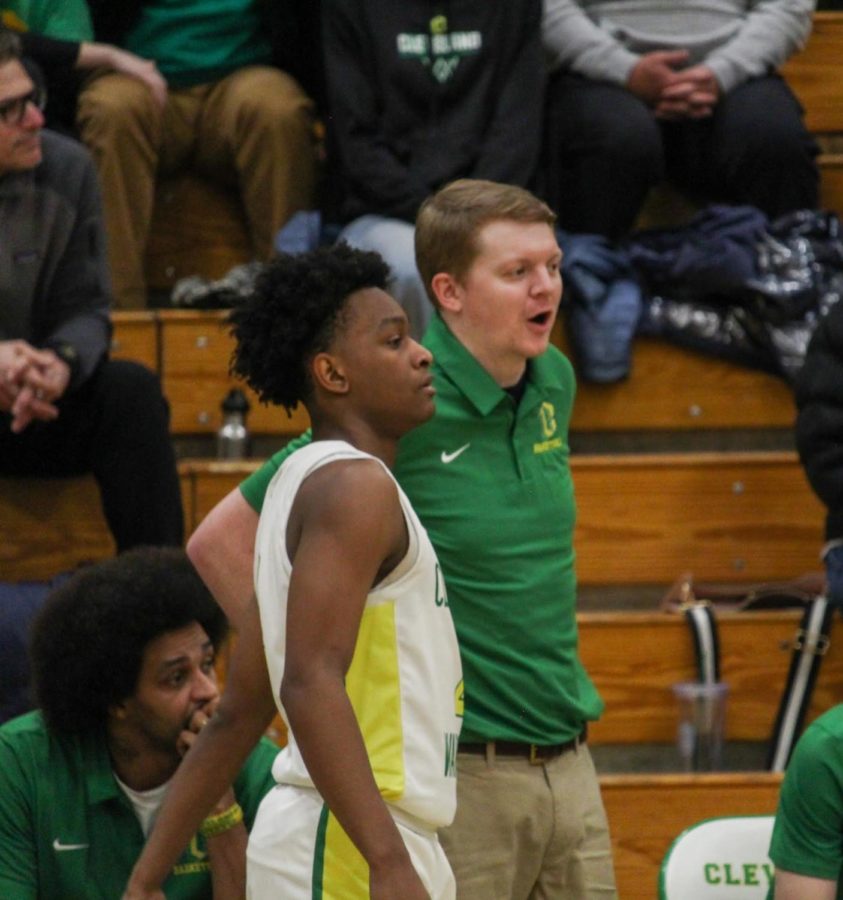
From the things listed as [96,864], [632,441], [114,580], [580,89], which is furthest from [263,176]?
[96,864]

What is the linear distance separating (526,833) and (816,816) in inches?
15.5

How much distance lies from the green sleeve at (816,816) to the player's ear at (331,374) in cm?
88

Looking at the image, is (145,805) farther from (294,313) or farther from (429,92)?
(429,92)

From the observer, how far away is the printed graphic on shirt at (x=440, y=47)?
4.61 m

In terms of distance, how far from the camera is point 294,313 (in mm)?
2195

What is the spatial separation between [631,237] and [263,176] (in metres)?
0.95

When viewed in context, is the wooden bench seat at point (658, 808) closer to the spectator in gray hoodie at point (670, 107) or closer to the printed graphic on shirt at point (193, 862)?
the printed graphic on shirt at point (193, 862)

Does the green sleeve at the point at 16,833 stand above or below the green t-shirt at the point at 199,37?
below

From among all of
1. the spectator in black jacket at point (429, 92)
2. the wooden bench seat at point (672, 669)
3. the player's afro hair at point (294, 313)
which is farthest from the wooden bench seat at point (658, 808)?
the player's afro hair at point (294, 313)

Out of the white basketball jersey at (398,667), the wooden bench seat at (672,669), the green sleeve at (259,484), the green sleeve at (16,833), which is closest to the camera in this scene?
the white basketball jersey at (398,667)

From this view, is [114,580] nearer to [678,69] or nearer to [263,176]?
[263,176]

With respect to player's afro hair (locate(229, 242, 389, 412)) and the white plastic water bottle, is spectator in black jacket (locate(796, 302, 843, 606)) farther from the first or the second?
player's afro hair (locate(229, 242, 389, 412))

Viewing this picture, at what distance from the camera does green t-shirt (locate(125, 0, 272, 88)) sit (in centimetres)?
491

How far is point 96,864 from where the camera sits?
8.87 feet
